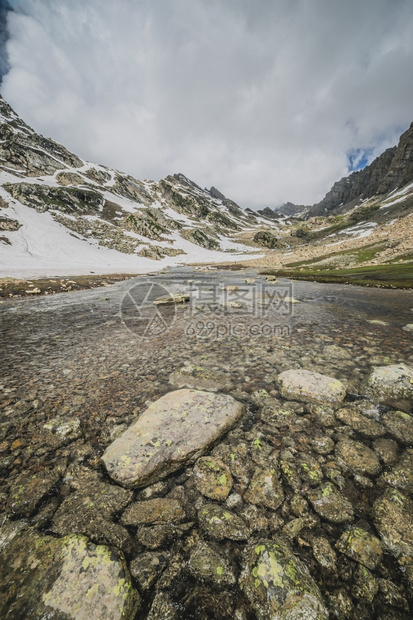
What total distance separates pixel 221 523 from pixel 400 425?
11.4 feet

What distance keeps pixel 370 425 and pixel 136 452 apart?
390cm

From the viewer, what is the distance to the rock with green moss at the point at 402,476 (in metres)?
3.04

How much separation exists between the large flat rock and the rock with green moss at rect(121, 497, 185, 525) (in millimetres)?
312

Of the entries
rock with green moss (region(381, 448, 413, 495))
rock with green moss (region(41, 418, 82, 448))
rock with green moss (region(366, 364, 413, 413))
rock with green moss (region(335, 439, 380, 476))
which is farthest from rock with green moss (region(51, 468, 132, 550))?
rock with green moss (region(366, 364, 413, 413))

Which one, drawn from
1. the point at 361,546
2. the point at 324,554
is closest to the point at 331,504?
the point at 361,546

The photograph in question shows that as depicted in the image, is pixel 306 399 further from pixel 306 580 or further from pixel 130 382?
pixel 130 382

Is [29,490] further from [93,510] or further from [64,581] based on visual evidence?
[64,581]

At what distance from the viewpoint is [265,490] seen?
121 inches

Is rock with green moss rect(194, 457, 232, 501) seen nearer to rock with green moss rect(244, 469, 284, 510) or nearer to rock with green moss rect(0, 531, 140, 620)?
rock with green moss rect(244, 469, 284, 510)

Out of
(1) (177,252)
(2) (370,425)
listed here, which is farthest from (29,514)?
(1) (177,252)

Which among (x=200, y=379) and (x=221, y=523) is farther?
(x=200, y=379)

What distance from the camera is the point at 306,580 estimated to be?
214cm

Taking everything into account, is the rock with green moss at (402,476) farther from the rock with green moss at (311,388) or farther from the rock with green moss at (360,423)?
the rock with green moss at (311,388)

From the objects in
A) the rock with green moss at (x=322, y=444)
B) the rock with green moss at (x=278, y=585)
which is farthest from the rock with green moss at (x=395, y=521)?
the rock with green moss at (x=278, y=585)
